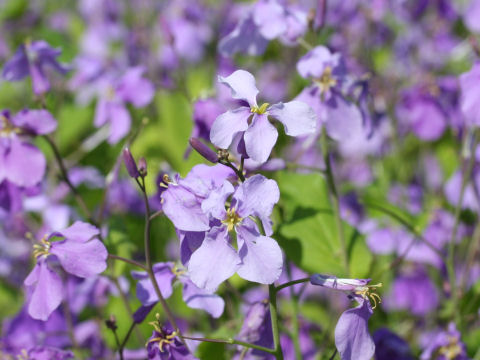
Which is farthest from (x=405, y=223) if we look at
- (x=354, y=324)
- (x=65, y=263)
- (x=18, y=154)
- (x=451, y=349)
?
(x=18, y=154)

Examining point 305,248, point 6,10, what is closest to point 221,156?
point 305,248

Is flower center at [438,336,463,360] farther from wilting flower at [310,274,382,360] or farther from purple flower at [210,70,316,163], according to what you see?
purple flower at [210,70,316,163]

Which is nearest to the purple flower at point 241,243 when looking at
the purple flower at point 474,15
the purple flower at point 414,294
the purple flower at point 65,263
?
the purple flower at point 65,263

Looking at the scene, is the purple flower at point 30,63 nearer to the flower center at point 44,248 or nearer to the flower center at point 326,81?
the flower center at point 44,248

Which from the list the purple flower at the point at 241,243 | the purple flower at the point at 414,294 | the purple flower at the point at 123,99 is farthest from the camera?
the purple flower at the point at 414,294

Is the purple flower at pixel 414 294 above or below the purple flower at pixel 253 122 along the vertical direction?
below

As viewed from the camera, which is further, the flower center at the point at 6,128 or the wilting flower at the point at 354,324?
the flower center at the point at 6,128

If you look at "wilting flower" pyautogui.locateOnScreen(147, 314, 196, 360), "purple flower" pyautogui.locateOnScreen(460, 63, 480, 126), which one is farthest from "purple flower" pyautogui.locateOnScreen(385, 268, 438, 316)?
"wilting flower" pyautogui.locateOnScreen(147, 314, 196, 360)
